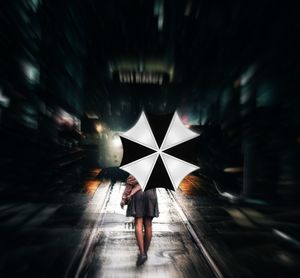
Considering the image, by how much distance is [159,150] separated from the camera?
311 cm

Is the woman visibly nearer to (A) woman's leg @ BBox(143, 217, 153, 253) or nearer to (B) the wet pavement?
(A) woman's leg @ BBox(143, 217, 153, 253)

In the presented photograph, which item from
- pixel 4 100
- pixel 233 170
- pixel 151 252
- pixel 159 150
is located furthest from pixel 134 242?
pixel 233 170

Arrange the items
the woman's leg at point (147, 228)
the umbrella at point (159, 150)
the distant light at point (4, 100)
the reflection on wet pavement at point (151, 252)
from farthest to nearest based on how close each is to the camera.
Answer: the distant light at point (4, 100), the woman's leg at point (147, 228), the reflection on wet pavement at point (151, 252), the umbrella at point (159, 150)

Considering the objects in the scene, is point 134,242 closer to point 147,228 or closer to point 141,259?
point 141,259

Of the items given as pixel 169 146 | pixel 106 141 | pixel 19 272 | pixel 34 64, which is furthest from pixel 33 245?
pixel 106 141

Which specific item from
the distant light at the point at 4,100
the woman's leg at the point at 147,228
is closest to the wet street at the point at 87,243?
the woman's leg at the point at 147,228

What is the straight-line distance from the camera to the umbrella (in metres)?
3.09

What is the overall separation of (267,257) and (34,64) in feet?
36.0

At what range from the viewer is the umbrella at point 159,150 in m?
3.09


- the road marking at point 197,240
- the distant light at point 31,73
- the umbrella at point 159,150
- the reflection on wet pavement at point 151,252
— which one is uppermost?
the distant light at point 31,73

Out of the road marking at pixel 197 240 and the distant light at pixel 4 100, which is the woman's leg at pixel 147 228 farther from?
the distant light at pixel 4 100

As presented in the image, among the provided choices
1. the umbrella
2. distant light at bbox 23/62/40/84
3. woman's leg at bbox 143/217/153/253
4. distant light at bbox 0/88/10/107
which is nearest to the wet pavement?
woman's leg at bbox 143/217/153/253

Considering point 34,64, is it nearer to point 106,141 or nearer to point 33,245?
point 33,245

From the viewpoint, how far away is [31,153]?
994cm
